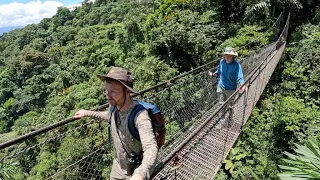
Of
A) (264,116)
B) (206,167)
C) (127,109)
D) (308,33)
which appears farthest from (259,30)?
(127,109)

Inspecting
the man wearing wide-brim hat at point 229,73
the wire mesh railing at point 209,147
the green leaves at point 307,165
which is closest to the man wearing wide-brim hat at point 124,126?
the wire mesh railing at point 209,147

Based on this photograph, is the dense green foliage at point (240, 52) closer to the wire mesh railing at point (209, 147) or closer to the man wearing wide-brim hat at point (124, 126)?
the wire mesh railing at point (209, 147)

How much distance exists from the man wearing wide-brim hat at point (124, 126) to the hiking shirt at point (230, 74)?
6.02 ft

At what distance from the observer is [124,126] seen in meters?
1.18

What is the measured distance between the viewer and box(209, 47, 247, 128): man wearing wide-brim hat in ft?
9.39

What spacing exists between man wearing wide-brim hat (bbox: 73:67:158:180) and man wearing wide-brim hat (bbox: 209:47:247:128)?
1807 mm

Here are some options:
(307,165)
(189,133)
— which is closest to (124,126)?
(307,165)

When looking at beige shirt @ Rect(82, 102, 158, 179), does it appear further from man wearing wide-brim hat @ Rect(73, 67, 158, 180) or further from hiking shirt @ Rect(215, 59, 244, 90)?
hiking shirt @ Rect(215, 59, 244, 90)

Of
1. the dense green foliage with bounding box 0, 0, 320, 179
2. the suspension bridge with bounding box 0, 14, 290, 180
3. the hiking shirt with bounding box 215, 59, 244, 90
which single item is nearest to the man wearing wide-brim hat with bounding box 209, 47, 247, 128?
the hiking shirt with bounding box 215, 59, 244, 90

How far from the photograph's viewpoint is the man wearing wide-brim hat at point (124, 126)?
1.04 meters

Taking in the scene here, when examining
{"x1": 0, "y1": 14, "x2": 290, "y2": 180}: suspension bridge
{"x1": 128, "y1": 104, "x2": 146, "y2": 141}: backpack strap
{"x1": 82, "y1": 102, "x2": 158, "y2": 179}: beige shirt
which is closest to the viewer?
{"x1": 82, "y1": 102, "x2": 158, "y2": 179}: beige shirt

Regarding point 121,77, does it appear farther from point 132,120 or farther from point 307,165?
point 307,165

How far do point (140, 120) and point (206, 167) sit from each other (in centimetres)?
129

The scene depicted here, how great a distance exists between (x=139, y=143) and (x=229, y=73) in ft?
6.58
